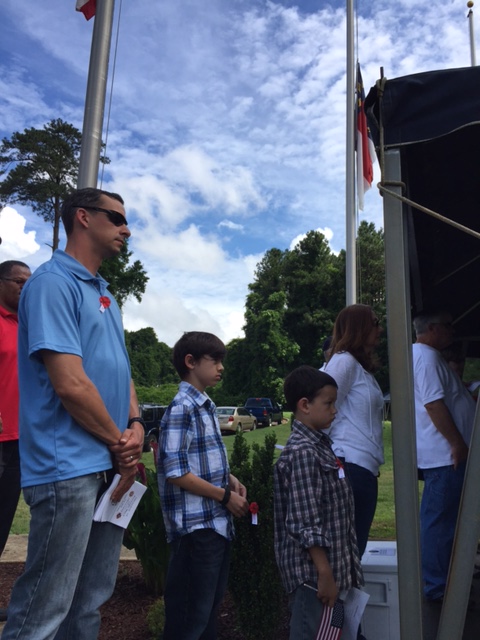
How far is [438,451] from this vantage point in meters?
3.79

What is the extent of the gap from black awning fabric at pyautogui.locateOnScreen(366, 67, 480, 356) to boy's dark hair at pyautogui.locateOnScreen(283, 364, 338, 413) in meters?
1.11

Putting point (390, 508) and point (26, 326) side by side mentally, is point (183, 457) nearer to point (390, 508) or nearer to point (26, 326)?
point (26, 326)

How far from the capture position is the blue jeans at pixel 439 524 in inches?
146

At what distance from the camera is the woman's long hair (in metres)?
3.14

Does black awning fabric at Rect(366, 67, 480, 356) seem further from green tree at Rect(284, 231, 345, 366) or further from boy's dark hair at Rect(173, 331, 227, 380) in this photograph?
green tree at Rect(284, 231, 345, 366)

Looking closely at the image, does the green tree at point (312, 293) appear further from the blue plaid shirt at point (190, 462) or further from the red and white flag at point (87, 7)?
the blue plaid shirt at point (190, 462)

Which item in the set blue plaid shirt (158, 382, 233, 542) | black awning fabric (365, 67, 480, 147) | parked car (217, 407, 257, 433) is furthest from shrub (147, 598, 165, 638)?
parked car (217, 407, 257, 433)

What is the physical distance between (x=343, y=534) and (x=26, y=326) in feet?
5.22

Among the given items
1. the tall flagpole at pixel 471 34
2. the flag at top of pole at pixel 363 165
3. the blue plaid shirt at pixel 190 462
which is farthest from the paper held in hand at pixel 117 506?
the tall flagpole at pixel 471 34

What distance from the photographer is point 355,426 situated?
297 cm

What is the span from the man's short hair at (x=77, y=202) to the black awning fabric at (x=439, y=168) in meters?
1.21

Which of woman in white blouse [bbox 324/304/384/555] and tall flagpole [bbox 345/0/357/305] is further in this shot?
tall flagpole [bbox 345/0/357/305]

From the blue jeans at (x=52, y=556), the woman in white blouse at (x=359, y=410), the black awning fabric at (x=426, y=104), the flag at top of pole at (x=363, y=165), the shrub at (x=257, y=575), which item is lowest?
the shrub at (x=257, y=575)

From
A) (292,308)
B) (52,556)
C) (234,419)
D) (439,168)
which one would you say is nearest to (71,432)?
(52,556)
